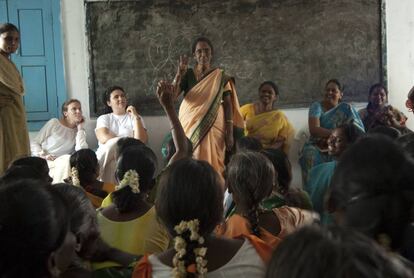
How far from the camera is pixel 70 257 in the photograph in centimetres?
127

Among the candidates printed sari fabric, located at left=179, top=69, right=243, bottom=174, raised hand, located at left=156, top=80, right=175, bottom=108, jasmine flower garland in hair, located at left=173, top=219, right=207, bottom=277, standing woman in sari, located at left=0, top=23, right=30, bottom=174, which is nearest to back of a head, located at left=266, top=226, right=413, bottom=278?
jasmine flower garland in hair, located at left=173, top=219, right=207, bottom=277

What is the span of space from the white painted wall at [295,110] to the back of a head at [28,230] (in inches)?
169

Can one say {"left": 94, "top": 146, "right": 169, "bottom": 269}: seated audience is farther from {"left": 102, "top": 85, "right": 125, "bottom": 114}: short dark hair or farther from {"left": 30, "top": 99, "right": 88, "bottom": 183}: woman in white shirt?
{"left": 102, "top": 85, "right": 125, "bottom": 114}: short dark hair

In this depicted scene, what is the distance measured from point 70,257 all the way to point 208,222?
0.35 meters

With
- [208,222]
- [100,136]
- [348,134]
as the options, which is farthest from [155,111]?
[208,222]

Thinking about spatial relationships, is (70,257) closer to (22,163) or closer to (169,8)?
(22,163)

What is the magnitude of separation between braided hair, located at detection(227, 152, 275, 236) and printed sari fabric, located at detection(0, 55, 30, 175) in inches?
91.8

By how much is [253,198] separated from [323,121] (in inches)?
138

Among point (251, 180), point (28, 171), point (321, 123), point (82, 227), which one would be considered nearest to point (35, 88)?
point (321, 123)

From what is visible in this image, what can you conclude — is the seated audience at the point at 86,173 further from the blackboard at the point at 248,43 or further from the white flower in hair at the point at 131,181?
the blackboard at the point at 248,43

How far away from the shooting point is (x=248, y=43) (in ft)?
18.7

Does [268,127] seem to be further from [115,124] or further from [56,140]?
[56,140]

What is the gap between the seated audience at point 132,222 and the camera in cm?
185

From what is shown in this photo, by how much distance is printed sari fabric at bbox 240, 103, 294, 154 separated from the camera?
5.24 meters
